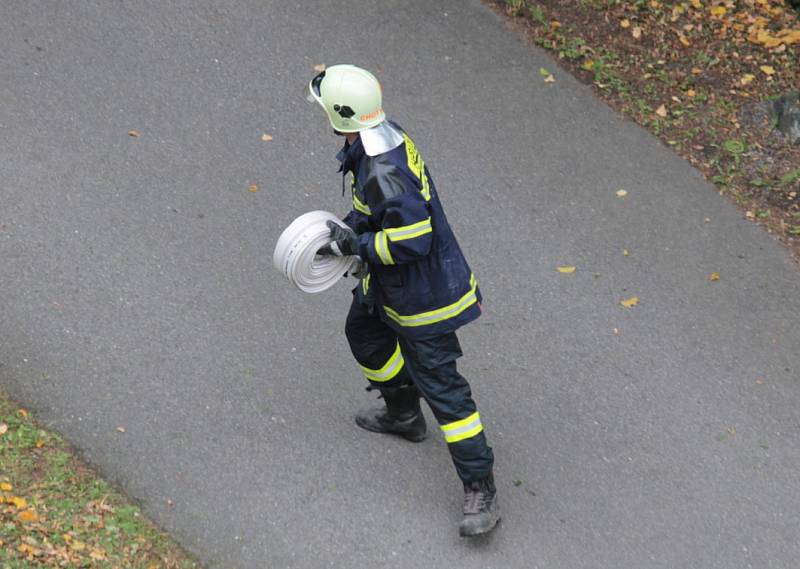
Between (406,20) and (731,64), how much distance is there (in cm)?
279

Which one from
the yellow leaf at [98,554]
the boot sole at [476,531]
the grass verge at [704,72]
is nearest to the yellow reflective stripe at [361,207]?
the boot sole at [476,531]

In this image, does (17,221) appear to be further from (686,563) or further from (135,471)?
(686,563)

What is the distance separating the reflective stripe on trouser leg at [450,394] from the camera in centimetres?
443

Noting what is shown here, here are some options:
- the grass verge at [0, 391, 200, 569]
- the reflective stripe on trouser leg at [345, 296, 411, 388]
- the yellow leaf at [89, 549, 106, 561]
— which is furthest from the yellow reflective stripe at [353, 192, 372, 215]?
the yellow leaf at [89, 549, 106, 561]

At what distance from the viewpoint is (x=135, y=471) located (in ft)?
15.4

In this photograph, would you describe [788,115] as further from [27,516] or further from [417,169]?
[27,516]

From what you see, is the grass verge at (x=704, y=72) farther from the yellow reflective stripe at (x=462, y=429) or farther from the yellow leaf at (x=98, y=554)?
the yellow leaf at (x=98, y=554)

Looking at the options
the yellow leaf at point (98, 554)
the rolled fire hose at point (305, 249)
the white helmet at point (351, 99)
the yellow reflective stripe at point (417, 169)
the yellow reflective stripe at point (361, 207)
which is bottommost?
the yellow leaf at point (98, 554)

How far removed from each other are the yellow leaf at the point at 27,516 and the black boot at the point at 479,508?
1833mm

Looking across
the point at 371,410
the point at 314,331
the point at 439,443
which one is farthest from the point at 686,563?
the point at 314,331

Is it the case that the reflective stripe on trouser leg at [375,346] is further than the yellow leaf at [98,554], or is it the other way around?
the reflective stripe on trouser leg at [375,346]

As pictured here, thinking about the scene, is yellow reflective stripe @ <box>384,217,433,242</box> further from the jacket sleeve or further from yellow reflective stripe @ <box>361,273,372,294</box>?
yellow reflective stripe @ <box>361,273,372,294</box>

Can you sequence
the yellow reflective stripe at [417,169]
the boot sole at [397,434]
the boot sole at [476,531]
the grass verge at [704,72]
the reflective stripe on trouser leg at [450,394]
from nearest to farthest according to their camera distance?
1. the yellow reflective stripe at [417,169]
2. the reflective stripe on trouser leg at [450,394]
3. the boot sole at [476,531]
4. the boot sole at [397,434]
5. the grass verge at [704,72]

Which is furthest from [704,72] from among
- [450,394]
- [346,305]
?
[450,394]
